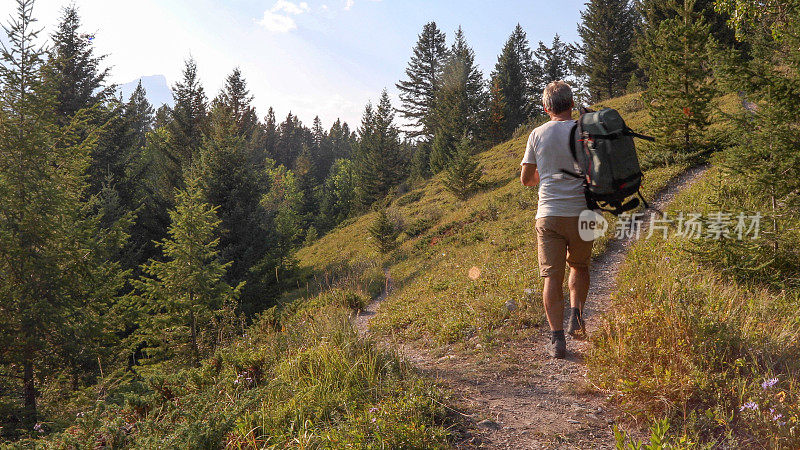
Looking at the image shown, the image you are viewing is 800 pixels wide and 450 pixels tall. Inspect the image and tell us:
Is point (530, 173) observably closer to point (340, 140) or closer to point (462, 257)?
point (462, 257)

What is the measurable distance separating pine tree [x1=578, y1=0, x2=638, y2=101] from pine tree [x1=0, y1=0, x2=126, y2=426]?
3858 centimetres

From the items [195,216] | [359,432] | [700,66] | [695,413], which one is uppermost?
[700,66]

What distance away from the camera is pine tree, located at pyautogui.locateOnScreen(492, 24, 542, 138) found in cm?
4406

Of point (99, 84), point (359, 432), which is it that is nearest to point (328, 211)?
point (99, 84)

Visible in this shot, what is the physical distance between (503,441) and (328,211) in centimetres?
4218

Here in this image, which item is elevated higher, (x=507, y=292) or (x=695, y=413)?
(x=507, y=292)

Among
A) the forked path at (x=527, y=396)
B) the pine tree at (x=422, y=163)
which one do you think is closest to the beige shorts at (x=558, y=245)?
the forked path at (x=527, y=396)

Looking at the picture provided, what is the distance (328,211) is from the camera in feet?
144

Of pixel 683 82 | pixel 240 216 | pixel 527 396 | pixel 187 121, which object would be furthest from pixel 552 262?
pixel 187 121

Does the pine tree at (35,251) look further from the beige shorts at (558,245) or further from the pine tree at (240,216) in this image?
the beige shorts at (558,245)

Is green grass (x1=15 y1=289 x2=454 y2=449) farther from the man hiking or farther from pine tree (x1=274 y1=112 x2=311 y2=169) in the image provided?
pine tree (x1=274 y1=112 x2=311 y2=169)

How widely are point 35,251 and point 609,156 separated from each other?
33.5ft

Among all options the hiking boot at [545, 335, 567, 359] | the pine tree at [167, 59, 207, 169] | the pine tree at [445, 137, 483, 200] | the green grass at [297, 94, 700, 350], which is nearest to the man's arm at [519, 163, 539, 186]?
the hiking boot at [545, 335, 567, 359]

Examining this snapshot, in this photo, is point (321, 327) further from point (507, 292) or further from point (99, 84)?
point (99, 84)
